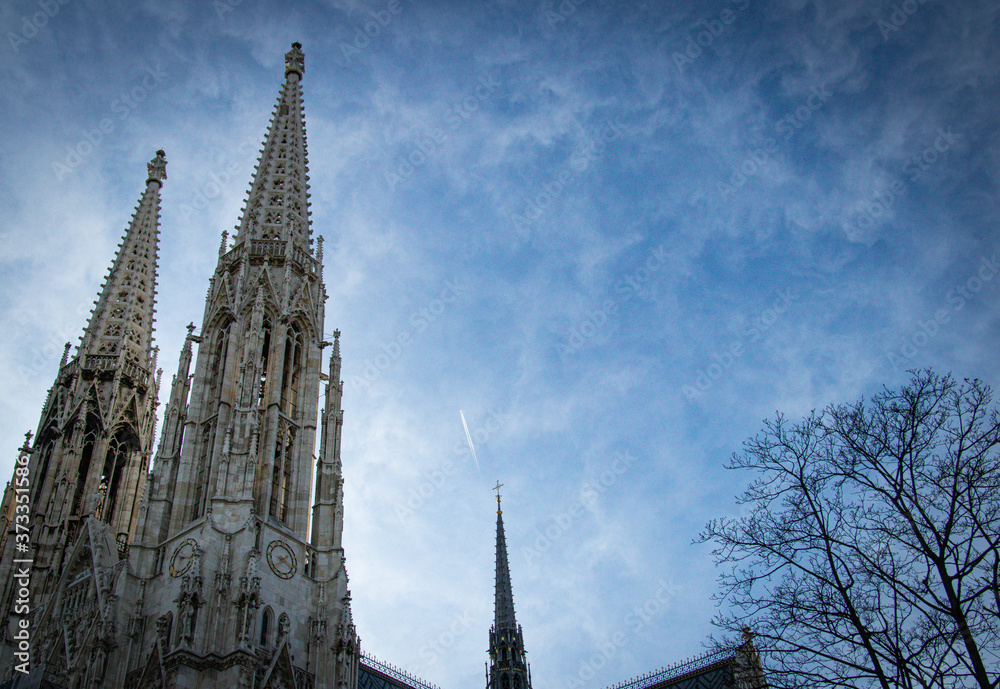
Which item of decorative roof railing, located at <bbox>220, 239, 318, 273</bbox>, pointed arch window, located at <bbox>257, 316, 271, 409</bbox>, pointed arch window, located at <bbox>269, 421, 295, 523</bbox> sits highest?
decorative roof railing, located at <bbox>220, 239, 318, 273</bbox>

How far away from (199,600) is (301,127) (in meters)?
32.0

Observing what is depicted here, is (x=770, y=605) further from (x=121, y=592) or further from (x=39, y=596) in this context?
(x=39, y=596)

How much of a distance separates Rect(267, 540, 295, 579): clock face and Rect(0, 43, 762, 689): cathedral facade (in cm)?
7

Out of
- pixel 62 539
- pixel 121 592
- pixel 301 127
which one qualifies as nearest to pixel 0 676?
pixel 62 539

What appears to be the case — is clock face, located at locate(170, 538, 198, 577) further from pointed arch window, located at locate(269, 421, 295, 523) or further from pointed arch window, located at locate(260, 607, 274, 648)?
pointed arch window, located at locate(269, 421, 295, 523)

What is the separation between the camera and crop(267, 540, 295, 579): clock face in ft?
117

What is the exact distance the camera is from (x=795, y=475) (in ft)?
56.6

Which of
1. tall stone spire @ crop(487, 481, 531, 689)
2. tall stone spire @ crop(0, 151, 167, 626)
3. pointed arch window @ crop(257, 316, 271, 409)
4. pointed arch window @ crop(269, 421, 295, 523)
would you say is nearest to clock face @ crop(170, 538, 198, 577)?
pointed arch window @ crop(269, 421, 295, 523)

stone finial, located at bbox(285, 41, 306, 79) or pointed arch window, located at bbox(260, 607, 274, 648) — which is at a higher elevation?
stone finial, located at bbox(285, 41, 306, 79)

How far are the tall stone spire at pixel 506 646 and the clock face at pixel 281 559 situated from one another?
18980 mm

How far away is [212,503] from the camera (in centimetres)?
3569

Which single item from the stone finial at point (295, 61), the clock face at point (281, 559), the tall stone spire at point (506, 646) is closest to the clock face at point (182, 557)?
the clock face at point (281, 559)

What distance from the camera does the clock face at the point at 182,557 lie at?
113 feet

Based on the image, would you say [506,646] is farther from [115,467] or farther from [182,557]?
[115,467]
